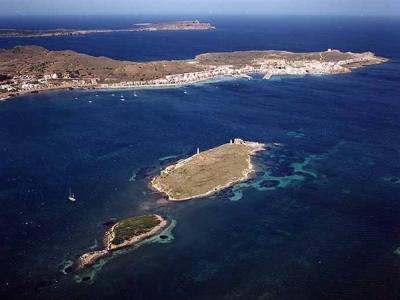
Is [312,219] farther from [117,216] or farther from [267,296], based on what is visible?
[117,216]

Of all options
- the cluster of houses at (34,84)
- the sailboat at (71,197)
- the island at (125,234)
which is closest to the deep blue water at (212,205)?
the sailboat at (71,197)

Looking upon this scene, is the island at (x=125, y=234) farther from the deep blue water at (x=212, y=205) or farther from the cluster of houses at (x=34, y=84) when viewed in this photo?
the cluster of houses at (x=34, y=84)

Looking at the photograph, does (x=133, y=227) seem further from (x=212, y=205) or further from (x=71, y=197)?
(x=71, y=197)

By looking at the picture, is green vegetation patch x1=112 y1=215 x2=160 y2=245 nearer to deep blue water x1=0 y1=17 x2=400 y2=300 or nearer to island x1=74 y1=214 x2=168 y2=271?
island x1=74 y1=214 x2=168 y2=271

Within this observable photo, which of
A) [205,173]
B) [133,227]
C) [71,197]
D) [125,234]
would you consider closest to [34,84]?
[71,197]

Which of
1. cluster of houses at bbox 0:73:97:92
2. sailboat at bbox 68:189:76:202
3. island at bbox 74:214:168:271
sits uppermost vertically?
cluster of houses at bbox 0:73:97:92

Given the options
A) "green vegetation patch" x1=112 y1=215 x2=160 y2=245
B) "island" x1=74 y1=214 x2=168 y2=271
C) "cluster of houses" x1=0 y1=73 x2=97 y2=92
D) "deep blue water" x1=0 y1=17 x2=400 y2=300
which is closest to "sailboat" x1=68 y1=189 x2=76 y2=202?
"deep blue water" x1=0 y1=17 x2=400 y2=300
